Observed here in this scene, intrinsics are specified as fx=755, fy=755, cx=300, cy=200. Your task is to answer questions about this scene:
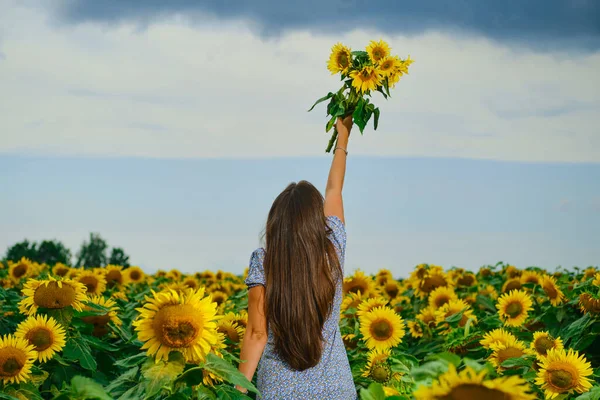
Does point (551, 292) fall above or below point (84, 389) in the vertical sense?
above

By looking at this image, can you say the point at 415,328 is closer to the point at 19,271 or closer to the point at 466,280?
the point at 466,280

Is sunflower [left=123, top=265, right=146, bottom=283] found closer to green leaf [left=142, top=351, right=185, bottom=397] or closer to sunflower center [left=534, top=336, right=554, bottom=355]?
sunflower center [left=534, top=336, right=554, bottom=355]

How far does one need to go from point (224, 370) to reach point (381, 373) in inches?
71.9

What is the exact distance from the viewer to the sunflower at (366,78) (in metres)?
5.65

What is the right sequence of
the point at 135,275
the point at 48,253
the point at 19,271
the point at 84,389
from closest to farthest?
1. the point at 84,389
2. the point at 19,271
3. the point at 135,275
4. the point at 48,253

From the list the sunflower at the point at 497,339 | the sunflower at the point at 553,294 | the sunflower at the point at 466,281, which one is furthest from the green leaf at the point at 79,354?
the sunflower at the point at 466,281

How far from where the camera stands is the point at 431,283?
26.6ft

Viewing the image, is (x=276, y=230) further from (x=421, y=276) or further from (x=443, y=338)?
(x=421, y=276)

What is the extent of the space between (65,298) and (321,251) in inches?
73.0

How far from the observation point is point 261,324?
12.7 ft

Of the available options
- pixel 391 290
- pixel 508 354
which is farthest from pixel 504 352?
pixel 391 290

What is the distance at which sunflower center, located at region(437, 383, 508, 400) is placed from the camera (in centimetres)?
166

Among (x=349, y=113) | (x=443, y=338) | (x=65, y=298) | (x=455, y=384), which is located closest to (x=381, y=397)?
(x=455, y=384)

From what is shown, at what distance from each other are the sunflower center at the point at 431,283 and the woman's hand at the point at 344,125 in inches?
125
